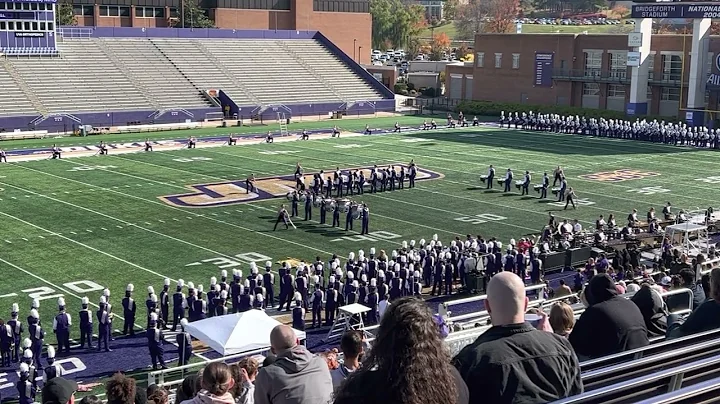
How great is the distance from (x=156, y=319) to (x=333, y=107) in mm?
41868

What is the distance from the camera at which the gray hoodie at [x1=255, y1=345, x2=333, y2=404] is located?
414 centimetres

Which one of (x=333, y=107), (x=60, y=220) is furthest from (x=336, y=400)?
(x=333, y=107)

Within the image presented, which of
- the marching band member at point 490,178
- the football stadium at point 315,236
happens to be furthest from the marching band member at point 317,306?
the marching band member at point 490,178

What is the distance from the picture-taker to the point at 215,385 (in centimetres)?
488

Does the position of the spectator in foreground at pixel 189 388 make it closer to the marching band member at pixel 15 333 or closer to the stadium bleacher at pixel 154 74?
the marching band member at pixel 15 333

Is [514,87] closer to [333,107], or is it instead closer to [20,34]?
[333,107]

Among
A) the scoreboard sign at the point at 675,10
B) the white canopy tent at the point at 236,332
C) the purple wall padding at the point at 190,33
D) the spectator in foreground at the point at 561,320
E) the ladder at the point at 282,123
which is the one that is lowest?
the white canopy tent at the point at 236,332

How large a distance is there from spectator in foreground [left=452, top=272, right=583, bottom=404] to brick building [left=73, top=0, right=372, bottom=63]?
61628 mm

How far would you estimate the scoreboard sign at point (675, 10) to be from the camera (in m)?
43.9

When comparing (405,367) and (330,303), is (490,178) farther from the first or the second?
(405,367)

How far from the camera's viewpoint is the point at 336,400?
3100 mm

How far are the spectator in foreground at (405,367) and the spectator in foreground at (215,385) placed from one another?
6.21 ft

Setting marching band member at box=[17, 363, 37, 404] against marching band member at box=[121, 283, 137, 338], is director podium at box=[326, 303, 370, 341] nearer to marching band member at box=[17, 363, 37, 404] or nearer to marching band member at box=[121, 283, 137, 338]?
marching band member at box=[121, 283, 137, 338]

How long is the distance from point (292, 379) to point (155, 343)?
991 cm
